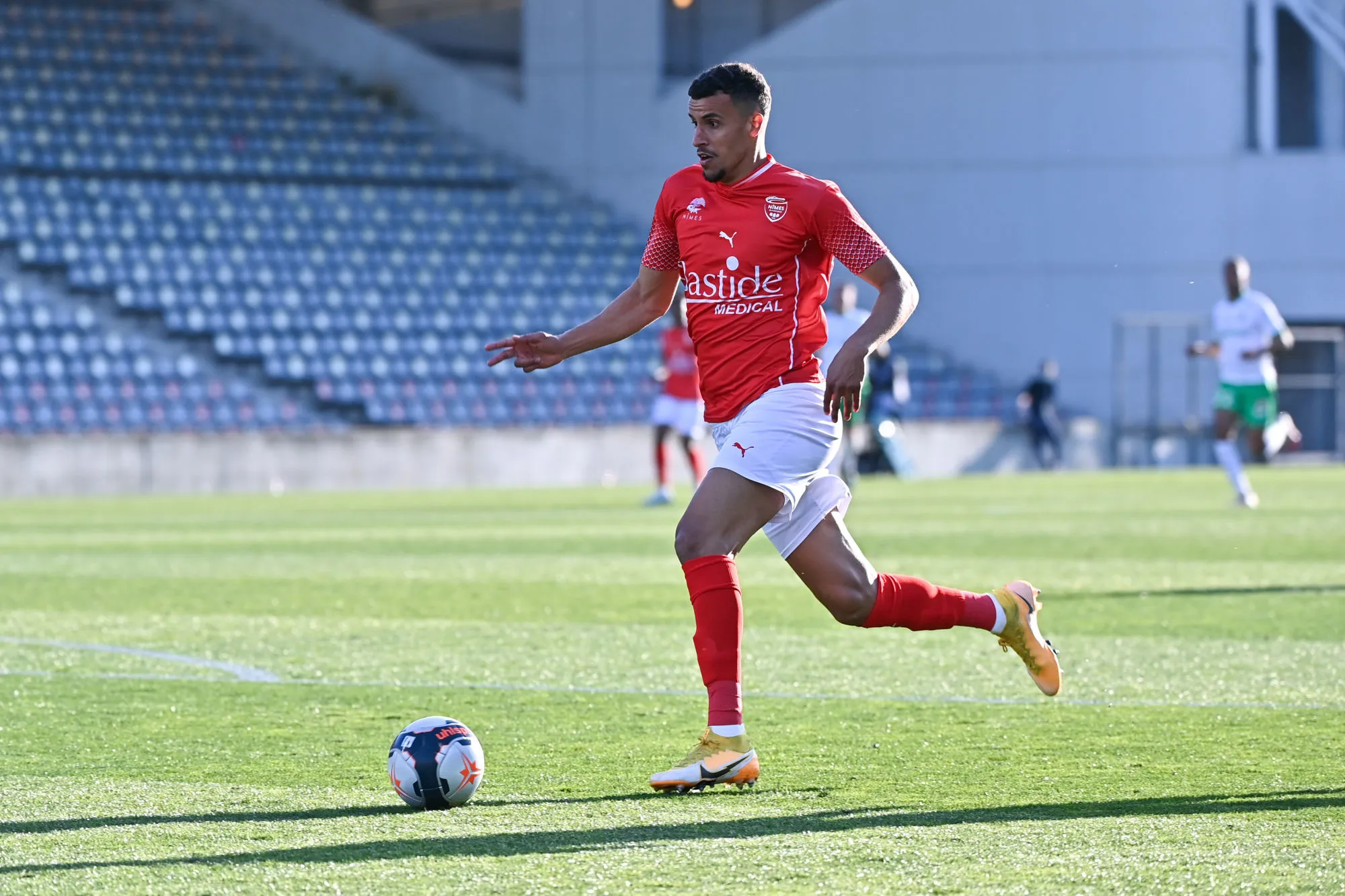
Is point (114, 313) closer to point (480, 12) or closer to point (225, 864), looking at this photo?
point (480, 12)

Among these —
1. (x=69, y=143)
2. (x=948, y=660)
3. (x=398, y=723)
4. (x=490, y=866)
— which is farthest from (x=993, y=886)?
(x=69, y=143)

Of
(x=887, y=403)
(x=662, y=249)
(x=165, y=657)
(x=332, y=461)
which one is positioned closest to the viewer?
(x=662, y=249)

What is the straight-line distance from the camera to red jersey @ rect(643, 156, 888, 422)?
198 inches

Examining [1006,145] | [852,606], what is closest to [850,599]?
[852,606]

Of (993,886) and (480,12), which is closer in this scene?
(993,886)

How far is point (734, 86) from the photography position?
5.03 metres

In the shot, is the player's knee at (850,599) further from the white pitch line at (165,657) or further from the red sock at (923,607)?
the white pitch line at (165,657)

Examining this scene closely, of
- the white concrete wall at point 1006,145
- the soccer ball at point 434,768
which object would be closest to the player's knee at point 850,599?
the soccer ball at point 434,768

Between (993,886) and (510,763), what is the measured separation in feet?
6.16

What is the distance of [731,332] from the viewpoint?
5094 mm

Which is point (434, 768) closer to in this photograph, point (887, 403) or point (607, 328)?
point (607, 328)

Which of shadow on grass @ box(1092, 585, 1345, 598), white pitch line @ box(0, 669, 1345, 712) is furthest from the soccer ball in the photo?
shadow on grass @ box(1092, 585, 1345, 598)

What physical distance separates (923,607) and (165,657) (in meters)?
3.56

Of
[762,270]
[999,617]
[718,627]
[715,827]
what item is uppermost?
[762,270]
